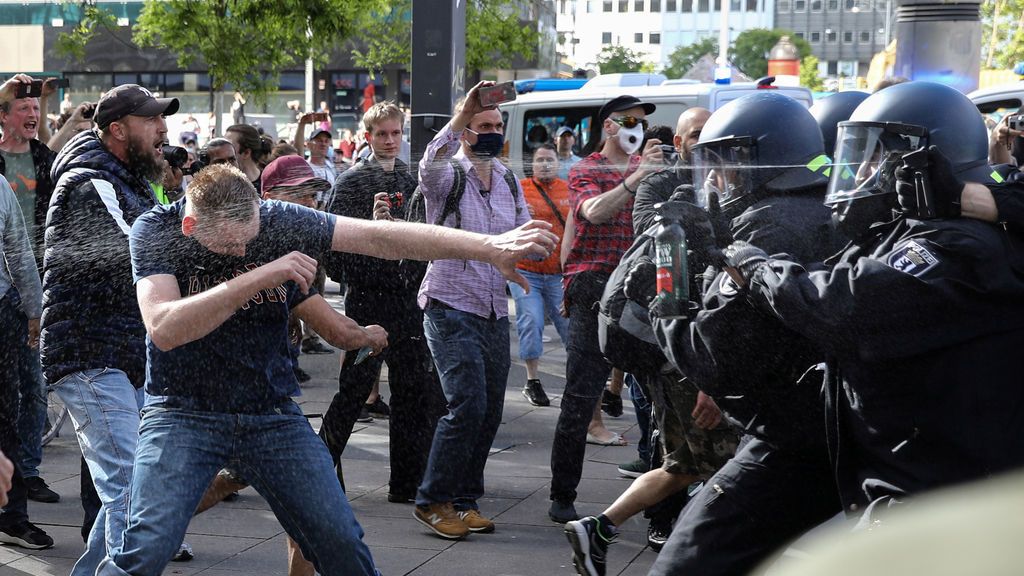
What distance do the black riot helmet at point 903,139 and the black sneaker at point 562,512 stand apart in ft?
8.99

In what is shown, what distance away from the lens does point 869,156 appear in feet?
11.6

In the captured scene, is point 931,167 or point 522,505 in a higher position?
point 931,167

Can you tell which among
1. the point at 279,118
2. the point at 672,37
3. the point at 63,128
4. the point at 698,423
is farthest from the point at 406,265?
the point at 672,37

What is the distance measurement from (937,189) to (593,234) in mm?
3108

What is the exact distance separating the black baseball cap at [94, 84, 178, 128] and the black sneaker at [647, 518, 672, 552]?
2.70 m

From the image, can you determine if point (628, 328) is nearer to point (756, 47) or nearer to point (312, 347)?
point (312, 347)

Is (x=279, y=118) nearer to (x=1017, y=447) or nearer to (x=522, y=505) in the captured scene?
(x=522, y=505)

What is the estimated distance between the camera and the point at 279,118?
4203cm

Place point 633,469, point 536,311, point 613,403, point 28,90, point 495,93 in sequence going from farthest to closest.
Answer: point 536,311 < point 613,403 < point 633,469 < point 28,90 < point 495,93

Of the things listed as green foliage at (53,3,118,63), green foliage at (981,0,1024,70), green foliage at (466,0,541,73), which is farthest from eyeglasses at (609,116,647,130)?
green foliage at (981,0,1024,70)

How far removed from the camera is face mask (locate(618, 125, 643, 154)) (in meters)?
6.54

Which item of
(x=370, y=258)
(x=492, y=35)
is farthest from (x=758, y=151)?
(x=492, y=35)

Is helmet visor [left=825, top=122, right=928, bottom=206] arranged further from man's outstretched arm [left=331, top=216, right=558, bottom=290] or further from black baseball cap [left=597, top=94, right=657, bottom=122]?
black baseball cap [left=597, top=94, right=657, bottom=122]

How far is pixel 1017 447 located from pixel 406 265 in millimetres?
3502
